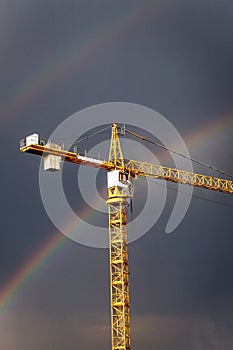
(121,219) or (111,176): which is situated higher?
(111,176)

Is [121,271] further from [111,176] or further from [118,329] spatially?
[111,176]

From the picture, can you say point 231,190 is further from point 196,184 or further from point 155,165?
point 155,165

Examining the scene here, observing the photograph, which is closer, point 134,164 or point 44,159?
point 44,159

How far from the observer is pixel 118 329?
9050cm

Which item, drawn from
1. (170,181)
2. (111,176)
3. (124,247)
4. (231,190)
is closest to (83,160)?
(111,176)

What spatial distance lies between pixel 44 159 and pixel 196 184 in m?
37.7

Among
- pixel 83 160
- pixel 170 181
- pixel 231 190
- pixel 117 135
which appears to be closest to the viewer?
pixel 83 160

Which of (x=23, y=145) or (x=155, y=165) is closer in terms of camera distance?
(x=23, y=145)

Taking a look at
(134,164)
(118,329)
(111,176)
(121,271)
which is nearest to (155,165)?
(134,164)

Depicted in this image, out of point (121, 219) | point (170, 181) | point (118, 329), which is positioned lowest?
point (118, 329)

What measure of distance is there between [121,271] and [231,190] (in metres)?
38.5

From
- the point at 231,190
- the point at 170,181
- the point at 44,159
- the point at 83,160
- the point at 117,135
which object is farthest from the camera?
the point at 231,190

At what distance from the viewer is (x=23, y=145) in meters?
85.3

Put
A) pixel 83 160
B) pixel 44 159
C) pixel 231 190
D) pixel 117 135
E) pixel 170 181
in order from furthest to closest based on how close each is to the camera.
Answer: pixel 231 190 < pixel 170 181 < pixel 117 135 < pixel 83 160 < pixel 44 159
